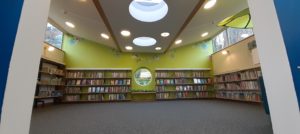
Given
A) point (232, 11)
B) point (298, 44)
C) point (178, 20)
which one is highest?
point (232, 11)

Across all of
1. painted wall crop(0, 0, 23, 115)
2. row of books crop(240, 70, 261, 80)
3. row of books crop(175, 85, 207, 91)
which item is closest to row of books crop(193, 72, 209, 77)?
row of books crop(175, 85, 207, 91)

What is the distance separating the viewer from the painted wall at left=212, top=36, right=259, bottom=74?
490 centimetres

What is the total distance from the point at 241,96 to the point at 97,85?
599cm

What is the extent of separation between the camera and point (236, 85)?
546cm

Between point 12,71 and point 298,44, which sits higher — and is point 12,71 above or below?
below

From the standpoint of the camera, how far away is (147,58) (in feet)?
23.2

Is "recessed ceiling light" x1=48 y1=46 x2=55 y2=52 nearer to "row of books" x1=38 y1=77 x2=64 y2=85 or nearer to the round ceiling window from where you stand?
"row of books" x1=38 y1=77 x2=64 y2=85

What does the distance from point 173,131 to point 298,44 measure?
1.48 metres

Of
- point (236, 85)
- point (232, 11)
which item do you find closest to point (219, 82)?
point (236, 85)

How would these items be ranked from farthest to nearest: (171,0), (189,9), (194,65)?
1. (194,65)
2. (189,9)
3. (171,0)

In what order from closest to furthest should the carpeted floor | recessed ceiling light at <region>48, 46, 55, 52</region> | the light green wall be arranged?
the carpeted floor → recessed ceiling light at <region>48, 46, 55, 52</region> → the light green wall

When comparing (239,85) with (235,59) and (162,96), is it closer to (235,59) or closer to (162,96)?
(235,59)

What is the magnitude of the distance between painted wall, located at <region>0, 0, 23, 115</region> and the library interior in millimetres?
2647

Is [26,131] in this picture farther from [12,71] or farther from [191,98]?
[191,98]
